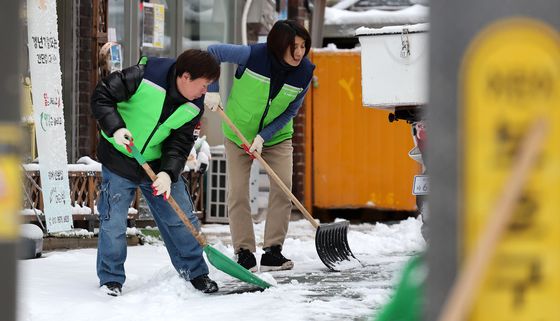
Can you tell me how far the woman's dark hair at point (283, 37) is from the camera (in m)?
7.77

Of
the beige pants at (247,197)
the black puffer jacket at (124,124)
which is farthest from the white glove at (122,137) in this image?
the beige pants at (247,197)

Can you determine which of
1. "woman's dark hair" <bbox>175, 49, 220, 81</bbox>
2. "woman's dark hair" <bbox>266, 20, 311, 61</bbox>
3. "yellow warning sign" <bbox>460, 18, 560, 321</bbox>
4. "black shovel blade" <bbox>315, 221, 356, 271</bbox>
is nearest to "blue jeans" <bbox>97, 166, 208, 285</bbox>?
"woman's dark hair" <bbox>175, 49, 220, 81</bbox>

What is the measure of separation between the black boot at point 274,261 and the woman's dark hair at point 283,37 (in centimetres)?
137

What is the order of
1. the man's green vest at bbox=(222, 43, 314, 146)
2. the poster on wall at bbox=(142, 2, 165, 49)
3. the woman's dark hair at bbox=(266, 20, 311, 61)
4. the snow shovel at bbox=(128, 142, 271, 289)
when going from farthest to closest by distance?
the poster on wall at bbox=(142, 2, 165, 49) < the man's green vest at bbox=(222, 43, 314, 146) < the woman's dark hair at bbox=(266, 20, 311, 61) < the snow shovel at bbox=(128, 142, 271, 289)

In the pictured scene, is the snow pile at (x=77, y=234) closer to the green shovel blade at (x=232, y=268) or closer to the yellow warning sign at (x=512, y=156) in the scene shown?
the green shovel blade at (x=232, y=268)

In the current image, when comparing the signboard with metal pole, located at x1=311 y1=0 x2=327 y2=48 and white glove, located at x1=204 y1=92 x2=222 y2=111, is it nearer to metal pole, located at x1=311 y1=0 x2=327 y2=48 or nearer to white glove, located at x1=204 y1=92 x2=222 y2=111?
white glove, located at x1=204 y1=92 x2=222 y2=111

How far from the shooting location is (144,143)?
6.81m

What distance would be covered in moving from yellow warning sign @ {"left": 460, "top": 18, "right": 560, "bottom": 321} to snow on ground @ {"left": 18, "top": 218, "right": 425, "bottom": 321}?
12.3ft

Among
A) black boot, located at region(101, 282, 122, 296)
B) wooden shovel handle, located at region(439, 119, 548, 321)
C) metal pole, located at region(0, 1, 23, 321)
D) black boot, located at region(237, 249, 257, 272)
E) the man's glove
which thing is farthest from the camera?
the man's glove

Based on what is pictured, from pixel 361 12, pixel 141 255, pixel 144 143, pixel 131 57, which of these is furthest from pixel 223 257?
pixel 361 12

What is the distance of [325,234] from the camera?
334 inches

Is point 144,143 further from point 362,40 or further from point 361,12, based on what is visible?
point 361,12

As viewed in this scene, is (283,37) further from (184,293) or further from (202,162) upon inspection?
(202,162)

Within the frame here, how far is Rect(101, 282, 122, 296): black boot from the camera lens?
22.2 feet
